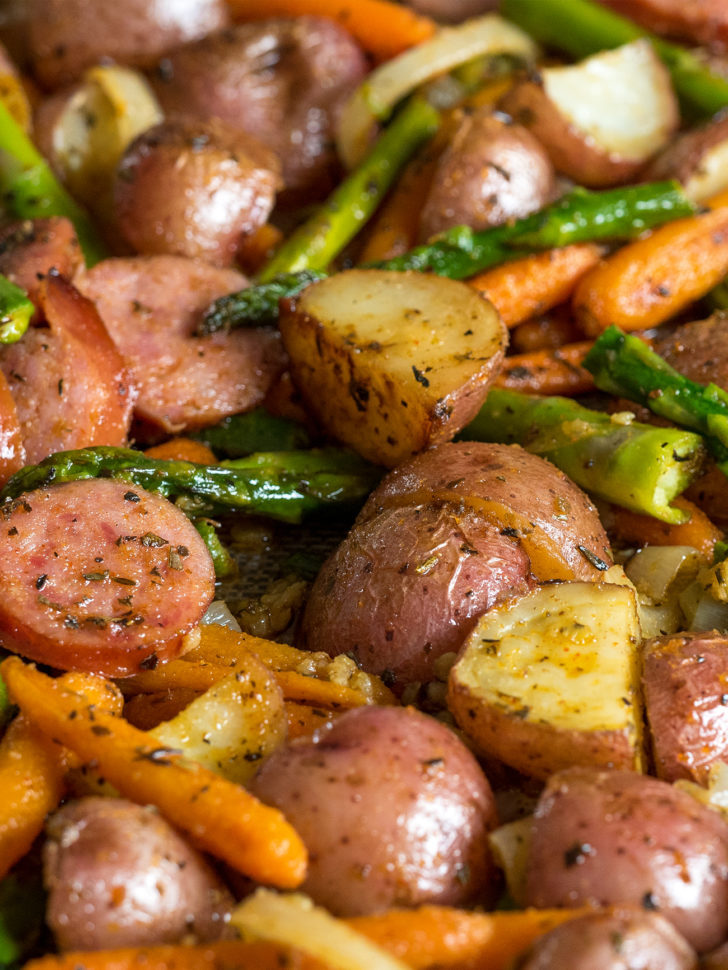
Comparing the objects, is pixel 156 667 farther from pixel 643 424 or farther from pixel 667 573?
pixel 643 424

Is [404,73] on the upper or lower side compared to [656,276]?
upper

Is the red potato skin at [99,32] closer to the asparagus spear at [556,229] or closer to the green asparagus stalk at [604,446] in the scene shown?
the asparagus spear at [556,229]

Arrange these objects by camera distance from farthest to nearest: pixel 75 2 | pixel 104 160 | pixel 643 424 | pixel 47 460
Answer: pixel 75 2 → pixel 104 160 → pixel 643 424 → pixel 47 460

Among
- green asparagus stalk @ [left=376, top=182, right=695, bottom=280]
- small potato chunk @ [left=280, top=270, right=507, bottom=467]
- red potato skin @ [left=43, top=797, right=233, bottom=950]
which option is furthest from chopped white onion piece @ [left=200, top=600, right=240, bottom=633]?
green asparagus stalk @ [left=376, top=182, right=695, bottom=280]

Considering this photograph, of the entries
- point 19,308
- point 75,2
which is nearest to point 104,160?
point 75,2

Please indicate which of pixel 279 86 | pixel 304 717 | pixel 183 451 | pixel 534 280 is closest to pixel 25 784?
pixel 304 717

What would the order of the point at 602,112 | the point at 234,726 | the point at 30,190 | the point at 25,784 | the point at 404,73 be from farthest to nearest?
the point at 404,73, the point at 602,112, the point at 30,190, the point at 234,726, the point at 25,784

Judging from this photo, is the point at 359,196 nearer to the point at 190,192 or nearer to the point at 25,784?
the point at 190,192
